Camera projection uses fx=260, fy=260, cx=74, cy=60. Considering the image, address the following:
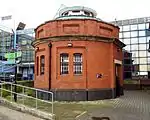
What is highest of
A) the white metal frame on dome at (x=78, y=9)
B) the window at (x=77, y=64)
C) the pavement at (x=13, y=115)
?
the white metal frame on dome at (x=78, y=9)

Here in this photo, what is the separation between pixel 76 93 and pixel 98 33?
4.99 metres

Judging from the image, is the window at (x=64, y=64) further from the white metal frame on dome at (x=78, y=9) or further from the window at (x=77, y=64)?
the white metal frame on dome at (x=78, y=9)

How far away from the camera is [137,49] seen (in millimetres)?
40344

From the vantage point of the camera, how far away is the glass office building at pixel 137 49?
39.6m

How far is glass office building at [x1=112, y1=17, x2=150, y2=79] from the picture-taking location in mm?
39625

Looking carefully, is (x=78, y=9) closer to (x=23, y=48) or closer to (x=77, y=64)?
(x=77, y=64)

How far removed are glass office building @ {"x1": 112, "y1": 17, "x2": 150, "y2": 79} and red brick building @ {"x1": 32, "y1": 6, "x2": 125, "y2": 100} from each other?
20117 millimetres

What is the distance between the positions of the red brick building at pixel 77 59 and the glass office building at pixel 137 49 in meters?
20.1

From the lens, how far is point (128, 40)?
135 ft

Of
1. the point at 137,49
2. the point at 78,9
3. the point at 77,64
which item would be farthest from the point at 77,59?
the point at 137,49

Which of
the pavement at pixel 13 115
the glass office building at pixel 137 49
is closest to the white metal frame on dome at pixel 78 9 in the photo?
the pavement at pixel 13 115

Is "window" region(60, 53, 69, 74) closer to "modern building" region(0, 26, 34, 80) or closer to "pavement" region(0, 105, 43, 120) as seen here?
"pavement" region(0, 105, 43, 120)

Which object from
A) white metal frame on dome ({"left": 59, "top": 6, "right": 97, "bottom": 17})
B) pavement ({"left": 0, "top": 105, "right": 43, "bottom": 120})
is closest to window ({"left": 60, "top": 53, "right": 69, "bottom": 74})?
pavement ({"left": 0, "top": 105, "right": 43, "bottom": 120})

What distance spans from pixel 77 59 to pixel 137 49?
22.8m
